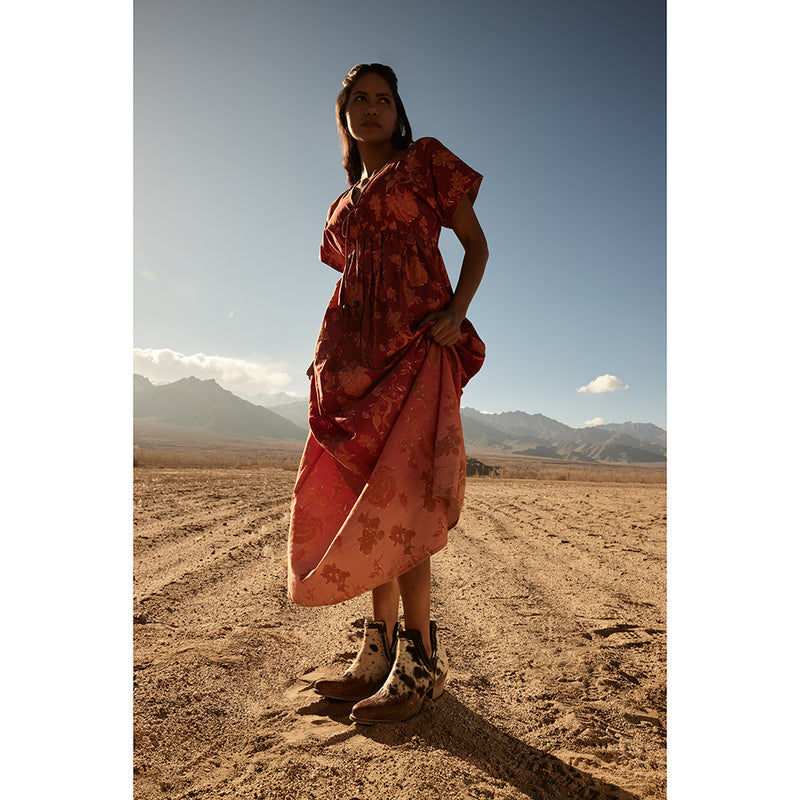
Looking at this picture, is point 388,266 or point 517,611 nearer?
point 388,266

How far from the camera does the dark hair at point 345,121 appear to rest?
1.81 meters

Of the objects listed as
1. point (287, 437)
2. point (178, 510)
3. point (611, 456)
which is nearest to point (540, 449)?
point (611, 456)

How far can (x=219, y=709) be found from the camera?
1.50 m

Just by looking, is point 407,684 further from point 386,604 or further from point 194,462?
point 194,462

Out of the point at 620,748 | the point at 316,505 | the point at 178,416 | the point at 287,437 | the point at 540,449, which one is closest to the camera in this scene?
the point at 620,748

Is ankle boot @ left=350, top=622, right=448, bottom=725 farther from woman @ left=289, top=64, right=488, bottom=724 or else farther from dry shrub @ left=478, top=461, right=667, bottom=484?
dry shrub @ left=478, top=461, right=667, bottom=484

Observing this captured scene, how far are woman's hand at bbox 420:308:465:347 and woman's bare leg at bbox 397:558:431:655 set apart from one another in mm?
701

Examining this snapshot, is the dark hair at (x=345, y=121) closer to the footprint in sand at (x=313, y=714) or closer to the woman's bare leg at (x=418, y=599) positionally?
the woman's bare leg at (x=418, y=599)

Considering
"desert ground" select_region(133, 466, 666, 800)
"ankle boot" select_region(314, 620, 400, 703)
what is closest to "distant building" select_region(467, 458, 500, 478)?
"desert ground" select_region(133, 466, 666, 800)

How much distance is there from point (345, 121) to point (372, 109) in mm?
258

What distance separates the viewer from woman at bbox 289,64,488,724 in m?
1.48

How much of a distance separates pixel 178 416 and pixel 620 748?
506ft

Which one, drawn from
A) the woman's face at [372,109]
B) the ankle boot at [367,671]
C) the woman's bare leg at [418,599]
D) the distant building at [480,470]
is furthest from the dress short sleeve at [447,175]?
the distant building at [480,470]

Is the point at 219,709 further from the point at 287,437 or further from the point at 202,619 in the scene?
the point at 287,437
